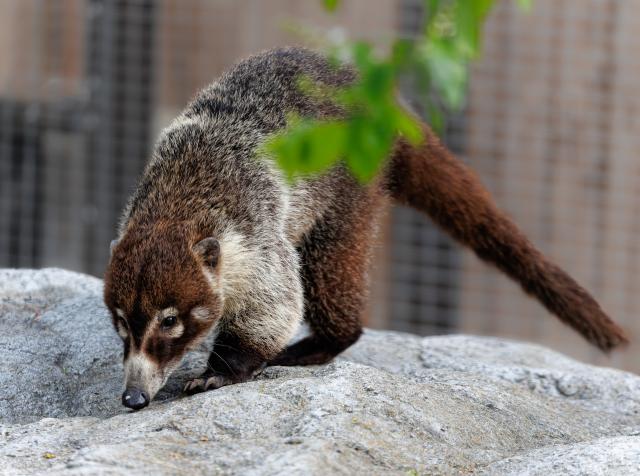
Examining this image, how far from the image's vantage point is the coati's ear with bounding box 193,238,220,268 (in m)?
4.68

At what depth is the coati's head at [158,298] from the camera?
14.5 ft

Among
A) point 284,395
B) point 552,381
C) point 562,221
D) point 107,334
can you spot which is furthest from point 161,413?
point 562,221

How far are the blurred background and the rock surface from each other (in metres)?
3.50

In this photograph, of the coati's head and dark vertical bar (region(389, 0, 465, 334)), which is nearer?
the coati's head

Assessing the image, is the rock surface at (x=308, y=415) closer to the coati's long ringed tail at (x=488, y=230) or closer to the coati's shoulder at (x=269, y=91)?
the coati's long ringed tail at (x=488, y=230)

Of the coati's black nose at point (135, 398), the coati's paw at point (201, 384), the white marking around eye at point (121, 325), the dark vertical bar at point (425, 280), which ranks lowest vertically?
the dark vertical bar at point (425, 280)

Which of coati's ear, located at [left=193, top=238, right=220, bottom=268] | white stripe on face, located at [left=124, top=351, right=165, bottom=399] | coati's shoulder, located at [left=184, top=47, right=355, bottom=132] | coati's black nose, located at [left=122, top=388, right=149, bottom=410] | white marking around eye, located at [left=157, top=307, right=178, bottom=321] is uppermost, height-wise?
coati's shoulder, located at [left=184, top=47, right=355, bottom=132]

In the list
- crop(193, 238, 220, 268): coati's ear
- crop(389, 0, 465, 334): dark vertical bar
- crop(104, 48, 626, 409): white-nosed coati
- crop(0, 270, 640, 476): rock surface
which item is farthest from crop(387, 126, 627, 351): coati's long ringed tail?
crop(389, 0, 465, 334): dark vertical bar

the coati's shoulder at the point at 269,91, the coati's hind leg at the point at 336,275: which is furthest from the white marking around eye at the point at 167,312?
the coati's shoulder at the point at 269,91

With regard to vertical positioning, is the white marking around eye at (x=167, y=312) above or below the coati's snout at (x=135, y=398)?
above

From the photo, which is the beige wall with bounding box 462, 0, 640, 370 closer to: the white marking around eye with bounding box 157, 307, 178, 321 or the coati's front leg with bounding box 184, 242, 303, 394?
the coati's front leg with bounding box 184, 242, 303, 394

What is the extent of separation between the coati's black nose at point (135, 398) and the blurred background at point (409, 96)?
14.5 ft

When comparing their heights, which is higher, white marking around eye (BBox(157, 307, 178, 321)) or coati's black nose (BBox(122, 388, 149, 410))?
white marking around eye (BBox(157, 307, 178, 321))

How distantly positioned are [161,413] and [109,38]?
6307 mm
